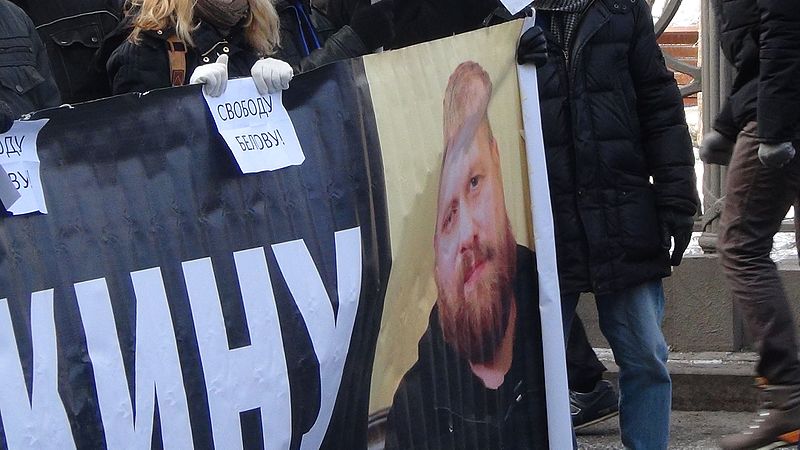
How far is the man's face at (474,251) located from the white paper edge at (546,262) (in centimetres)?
9

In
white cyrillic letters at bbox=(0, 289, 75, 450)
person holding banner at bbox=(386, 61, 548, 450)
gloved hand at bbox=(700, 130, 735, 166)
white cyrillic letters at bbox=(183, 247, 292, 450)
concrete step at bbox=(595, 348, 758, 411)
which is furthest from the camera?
concrete step at bbox=(595, 348, 758, 411)

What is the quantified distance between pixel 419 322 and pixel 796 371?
1.38 meters

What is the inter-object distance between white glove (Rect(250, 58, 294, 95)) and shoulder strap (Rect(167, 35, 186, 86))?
43 centimetres

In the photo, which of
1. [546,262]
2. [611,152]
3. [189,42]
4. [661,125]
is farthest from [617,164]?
[189,42]

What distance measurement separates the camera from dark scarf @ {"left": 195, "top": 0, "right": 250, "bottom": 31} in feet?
13.4

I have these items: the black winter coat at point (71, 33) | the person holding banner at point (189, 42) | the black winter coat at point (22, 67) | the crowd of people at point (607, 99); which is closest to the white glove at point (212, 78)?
the crowd of people at point (607, 99)

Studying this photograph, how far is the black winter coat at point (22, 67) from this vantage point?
155 inches

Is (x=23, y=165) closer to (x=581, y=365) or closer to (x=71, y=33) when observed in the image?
(x=71, y=33)

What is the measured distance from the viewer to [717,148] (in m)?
5.05

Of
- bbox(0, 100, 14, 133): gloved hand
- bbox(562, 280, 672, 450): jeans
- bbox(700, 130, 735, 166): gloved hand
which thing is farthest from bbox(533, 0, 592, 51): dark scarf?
bbox(0, 100, 14, 133): gloved hand

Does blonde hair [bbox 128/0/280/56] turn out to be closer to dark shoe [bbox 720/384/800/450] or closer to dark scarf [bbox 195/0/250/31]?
dark scarf [bbox 195/0/250/31]

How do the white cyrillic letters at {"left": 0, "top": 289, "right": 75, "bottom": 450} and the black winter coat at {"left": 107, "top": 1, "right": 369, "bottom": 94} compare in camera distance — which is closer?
the white cyrillic letters at {"left": 0, "top": 289, "right": 75, "bottom": 450}

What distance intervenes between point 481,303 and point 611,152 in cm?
60

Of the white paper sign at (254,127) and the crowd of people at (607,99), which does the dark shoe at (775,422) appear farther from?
the white paper sign at (254,127)
